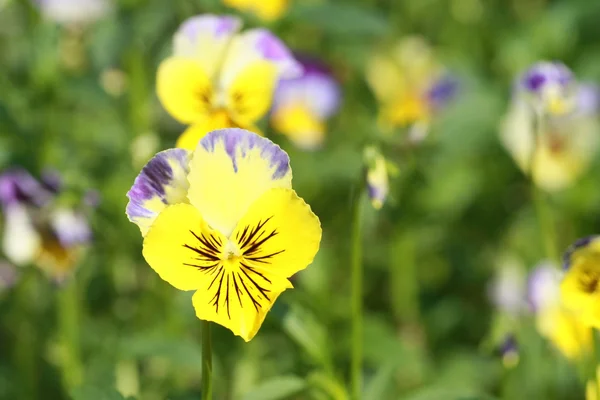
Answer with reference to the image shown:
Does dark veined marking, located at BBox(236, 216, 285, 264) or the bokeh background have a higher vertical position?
the bokeh background

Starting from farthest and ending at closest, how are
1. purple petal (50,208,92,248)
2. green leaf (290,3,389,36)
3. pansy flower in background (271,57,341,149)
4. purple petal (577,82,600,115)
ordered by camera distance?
pansy flower in background (271,57,341,149)
purple petal (577,82,600,115)
green leaf (290,3,389,36)
purple petal (50,208,92,248)

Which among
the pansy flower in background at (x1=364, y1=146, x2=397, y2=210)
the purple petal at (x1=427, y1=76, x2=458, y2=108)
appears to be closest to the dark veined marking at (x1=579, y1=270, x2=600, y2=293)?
the pansy flower in background at (x1=364, y1=146, x2=397, y2=210)

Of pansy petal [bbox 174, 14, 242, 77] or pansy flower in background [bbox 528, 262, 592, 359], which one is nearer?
pansy petal [bbox 174, 14, 242, 77]

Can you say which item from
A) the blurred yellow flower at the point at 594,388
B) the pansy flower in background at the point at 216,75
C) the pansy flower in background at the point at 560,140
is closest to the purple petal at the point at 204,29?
the pansy flower in background at the point at 216,75

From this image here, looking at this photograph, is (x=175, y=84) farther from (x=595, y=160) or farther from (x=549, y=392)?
(x=595, y=160)

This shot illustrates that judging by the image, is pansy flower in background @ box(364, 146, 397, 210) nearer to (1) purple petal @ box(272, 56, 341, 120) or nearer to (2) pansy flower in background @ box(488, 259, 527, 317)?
(2) pansy flower in background @ box(488, 259, 527, 317)

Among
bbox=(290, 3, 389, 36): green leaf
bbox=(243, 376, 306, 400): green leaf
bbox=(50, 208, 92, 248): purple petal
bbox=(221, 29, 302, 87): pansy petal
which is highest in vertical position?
bbox=(290, 3, 389, 36): green leaf

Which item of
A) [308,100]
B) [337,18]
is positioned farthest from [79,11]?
[337,18]
